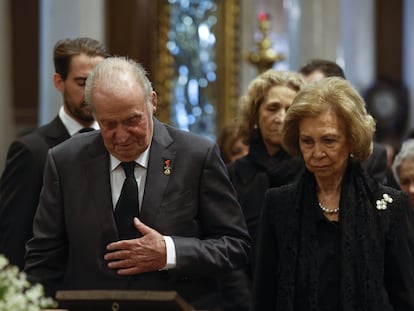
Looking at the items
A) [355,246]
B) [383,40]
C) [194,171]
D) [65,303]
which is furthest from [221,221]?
[383,40]

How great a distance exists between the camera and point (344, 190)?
4.92 metres

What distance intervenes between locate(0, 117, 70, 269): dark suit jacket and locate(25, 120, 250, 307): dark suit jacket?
2.21 ft

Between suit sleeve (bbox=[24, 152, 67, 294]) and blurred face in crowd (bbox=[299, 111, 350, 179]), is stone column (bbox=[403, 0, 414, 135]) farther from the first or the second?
suit sleeve (bbox=[24, 152, 67, 294])

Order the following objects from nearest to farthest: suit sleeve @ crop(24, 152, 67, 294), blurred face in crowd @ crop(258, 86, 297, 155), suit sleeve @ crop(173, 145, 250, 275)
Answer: suit sleeve @ crop(173, 145, 250, 275)
suit sleeve @ crop(24, 152, 67, 294)
blurred face in crowd @ crop(258, 86, 297, 155)

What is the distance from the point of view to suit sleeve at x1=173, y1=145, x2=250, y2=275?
15.2 ft

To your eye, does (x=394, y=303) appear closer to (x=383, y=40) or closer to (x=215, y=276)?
(x=215, y=276)

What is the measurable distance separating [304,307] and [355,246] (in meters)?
0.33

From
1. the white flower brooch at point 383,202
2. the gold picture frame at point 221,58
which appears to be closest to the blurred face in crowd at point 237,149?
the white flower brooch at point 383,202

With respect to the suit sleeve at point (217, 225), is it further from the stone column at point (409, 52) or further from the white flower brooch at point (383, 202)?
the stone column at point (409, 52)

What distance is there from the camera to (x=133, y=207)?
467 centimetres

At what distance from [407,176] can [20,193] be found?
7.17 ft

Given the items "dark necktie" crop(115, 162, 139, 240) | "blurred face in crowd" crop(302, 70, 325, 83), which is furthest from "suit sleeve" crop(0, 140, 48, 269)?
"blurred face in crowd" crop(302, 70, 325, 83)

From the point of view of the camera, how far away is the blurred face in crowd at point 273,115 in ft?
20.5

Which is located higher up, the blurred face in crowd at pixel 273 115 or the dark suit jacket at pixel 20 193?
the blurred face in crowd at pixel 273 115
